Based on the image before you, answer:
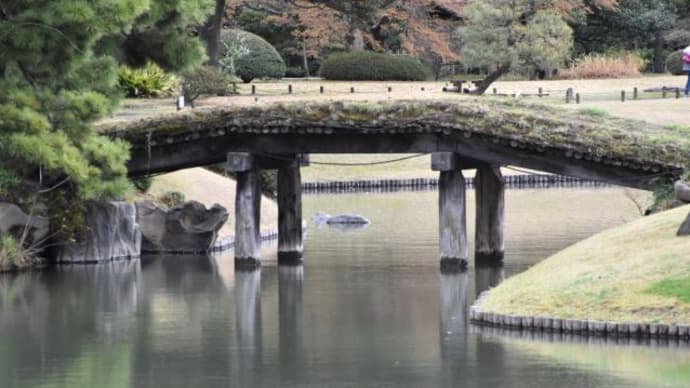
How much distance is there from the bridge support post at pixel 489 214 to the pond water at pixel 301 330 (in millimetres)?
544

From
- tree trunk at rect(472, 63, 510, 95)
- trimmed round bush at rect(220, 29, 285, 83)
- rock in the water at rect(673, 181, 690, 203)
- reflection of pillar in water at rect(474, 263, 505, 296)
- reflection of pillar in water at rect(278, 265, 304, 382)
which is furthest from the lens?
trimmed round bush at rect(220, 29, 285, 83)

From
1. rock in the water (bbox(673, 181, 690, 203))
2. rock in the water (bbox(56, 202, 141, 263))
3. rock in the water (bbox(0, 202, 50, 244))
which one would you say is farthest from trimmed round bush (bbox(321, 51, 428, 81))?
rock in the water (bbox(673, 181, 690, 203))

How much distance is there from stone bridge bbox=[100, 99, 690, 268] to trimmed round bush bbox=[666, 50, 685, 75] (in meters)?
38.0

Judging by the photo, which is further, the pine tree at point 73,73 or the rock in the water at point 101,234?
the rock in the water at point 101,234

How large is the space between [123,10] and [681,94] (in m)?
38.1

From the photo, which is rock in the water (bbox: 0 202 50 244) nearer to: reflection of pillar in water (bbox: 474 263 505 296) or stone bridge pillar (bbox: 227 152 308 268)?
stone bridge pillar (bbox: 227 152 308 268)

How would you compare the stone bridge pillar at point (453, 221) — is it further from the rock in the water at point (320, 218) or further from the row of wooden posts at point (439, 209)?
the rock in the water at point (320, 218)

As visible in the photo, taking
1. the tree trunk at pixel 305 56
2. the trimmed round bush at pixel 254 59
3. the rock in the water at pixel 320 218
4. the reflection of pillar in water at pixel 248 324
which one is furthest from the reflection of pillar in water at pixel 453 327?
→ the tree trunk at pixel 305 56

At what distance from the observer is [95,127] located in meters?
33.1

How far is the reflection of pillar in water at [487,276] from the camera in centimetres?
2889

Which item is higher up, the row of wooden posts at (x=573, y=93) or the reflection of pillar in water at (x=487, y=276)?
the row of wooden posts at (x=573, y=93)

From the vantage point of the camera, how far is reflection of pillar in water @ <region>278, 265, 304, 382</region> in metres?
20.8

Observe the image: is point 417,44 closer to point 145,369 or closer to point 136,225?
point 136,225

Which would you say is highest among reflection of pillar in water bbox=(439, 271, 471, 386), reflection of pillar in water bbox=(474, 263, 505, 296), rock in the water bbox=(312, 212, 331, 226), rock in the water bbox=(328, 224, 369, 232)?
reflection of pillar in water bbox=(439, 271, 471, 386)
